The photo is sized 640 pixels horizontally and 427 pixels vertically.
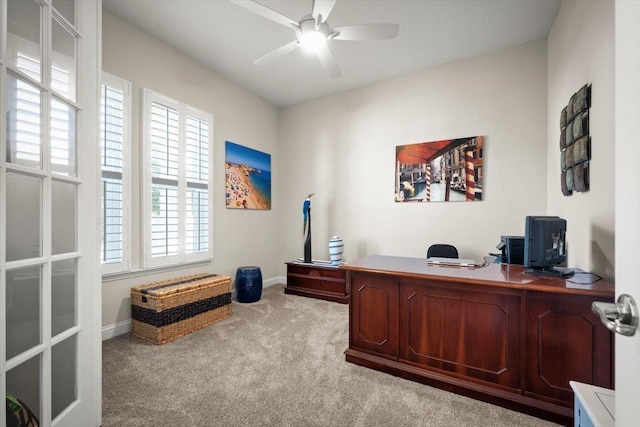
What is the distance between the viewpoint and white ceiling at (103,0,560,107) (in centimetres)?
266

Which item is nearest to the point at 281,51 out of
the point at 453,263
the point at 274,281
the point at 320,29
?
the point at 320,29

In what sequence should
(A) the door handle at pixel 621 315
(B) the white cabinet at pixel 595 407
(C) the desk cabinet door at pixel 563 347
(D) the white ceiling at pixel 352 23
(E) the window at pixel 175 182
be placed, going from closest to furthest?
(A) the door handle at pixel 621 315
(B) the white cabinet at pixel 595 407
(C) the desk cabinet door at pixel 563 347
(D) the white ceiling at pixel 352 23
(E) the window at pixel 175 182

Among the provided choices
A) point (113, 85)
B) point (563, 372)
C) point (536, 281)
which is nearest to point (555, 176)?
point (536, 281)

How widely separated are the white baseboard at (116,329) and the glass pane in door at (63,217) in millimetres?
1870

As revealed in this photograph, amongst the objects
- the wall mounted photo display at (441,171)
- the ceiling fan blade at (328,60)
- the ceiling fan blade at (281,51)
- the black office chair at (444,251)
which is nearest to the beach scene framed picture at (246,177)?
the ceiling fan blade at (281,51)

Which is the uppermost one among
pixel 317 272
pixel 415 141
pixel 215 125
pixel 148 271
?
pixel 215 125

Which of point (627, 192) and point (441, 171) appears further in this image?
point (441, 171)

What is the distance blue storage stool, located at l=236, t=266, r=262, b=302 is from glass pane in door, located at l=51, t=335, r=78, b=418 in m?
2.51

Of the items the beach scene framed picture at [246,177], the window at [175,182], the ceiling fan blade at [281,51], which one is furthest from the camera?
the beach scene framed picture at [246,177]

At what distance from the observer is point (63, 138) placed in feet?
4.43

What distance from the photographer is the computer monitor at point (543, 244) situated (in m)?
1.84

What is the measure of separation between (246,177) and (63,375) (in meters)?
3.38

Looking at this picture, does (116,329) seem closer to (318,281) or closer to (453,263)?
(318,281)

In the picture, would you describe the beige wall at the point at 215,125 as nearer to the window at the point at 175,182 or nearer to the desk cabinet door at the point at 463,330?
the window at the point at 175,182
